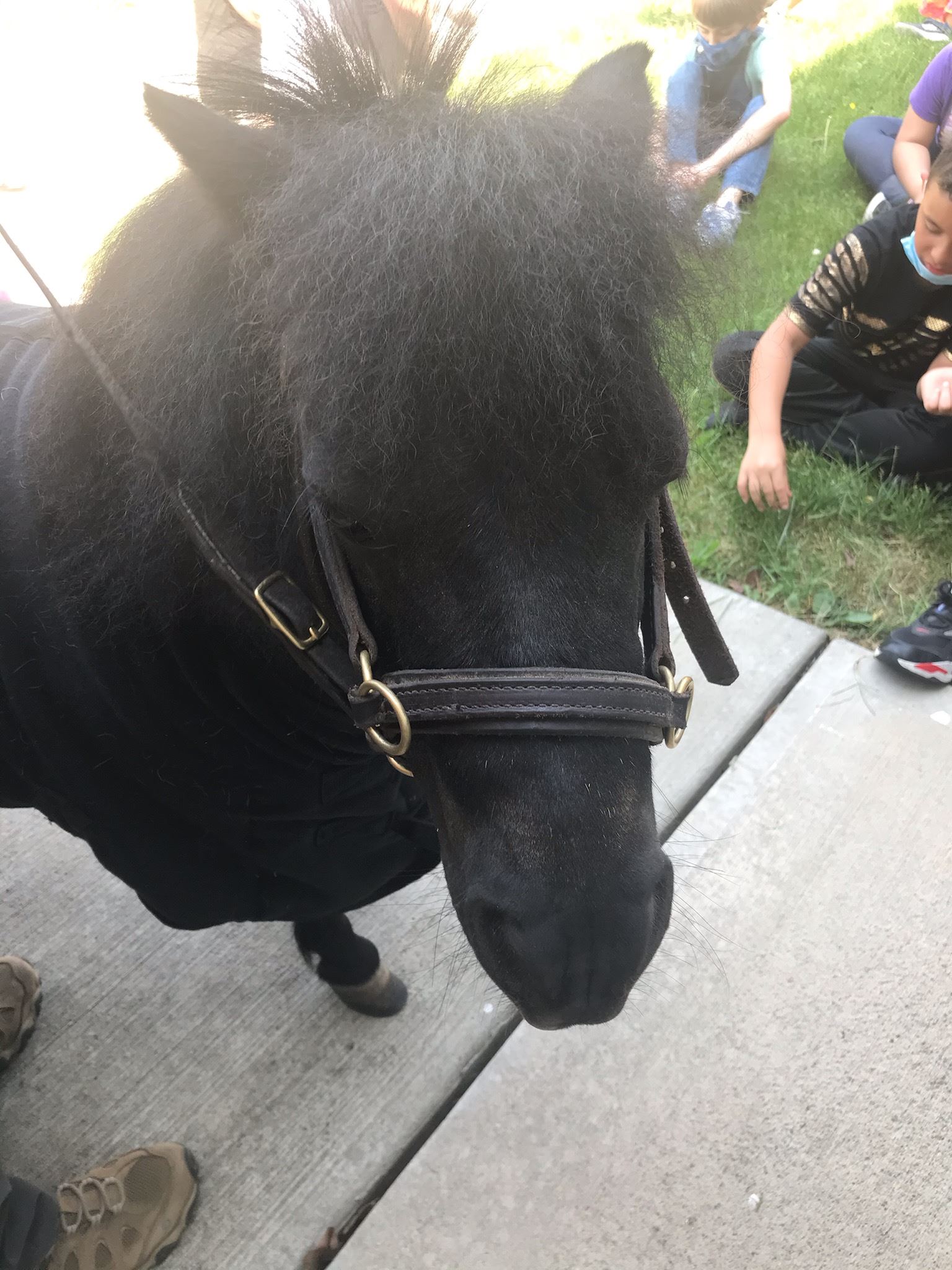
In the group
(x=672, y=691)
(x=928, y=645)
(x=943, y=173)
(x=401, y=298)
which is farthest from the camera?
(x=943, y=173)

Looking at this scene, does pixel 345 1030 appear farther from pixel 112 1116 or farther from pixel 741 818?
pixel 741 818

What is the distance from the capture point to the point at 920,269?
2908 millimetres

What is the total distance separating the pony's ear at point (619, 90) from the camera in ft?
3.39

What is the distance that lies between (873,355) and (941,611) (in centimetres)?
136

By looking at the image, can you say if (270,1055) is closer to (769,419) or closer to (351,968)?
(351,968)

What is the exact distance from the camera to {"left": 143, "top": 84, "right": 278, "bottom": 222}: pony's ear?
0.86 meters

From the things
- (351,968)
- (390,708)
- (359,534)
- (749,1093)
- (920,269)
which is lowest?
(749,1093)

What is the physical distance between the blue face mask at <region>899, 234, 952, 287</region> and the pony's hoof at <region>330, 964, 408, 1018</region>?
2949mm

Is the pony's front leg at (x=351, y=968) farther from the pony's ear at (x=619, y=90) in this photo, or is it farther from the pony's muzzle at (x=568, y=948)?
the pony's ear at (x=619, y=90)

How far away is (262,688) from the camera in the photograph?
125cm

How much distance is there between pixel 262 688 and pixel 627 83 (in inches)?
40.2

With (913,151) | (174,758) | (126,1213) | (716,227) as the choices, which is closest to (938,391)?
(913,151)

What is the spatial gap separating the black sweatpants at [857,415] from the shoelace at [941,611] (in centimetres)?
78

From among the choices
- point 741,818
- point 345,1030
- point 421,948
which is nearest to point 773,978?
point 741,818
